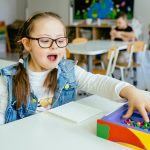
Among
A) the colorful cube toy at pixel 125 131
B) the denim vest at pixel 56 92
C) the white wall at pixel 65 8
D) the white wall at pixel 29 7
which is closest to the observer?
the colorful cube toy at pixel 125 131

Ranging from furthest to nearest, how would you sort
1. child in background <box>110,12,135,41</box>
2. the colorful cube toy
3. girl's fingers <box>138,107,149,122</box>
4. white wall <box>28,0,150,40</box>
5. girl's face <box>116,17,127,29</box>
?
white wall <box>28,0,150,40</box> → girl's face <box>116,17,127,29</box> → child in background <box>110,12,135,41</box> → girl's fingers <box>138,107,149,122</box> → the colorful cube toy

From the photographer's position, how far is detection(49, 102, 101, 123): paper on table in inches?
33.4

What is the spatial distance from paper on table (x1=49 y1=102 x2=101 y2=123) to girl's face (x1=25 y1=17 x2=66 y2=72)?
0.61ft

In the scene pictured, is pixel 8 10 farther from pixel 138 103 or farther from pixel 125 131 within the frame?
pixel 125 131

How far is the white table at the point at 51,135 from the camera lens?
0.67 metres

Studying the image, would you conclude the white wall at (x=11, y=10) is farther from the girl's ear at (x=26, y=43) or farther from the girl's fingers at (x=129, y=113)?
the girl's fingers at (x=129, y=113)

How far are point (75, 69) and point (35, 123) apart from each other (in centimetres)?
38

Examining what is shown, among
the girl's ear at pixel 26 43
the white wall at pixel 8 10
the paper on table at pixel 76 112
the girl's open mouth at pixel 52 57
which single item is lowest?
the paper on table at pixel 76 112

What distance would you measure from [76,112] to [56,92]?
225mm

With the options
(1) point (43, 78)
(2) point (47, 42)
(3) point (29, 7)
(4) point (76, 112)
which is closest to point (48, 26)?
(2) point (47, 42)

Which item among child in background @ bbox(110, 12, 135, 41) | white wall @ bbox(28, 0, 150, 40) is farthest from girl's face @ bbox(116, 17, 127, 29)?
white wall @ bbox(28, 0, 150, 40)

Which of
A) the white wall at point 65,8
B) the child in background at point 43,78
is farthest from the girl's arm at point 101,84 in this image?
the white wall at point 65,8

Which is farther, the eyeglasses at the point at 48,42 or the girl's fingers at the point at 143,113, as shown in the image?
the eyeglasses at the point at 48,42

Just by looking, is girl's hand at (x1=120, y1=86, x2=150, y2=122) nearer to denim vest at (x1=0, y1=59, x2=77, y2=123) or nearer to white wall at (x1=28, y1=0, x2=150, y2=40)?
denim vest at (x1=0, y1=59, x2=77, y2=123)
